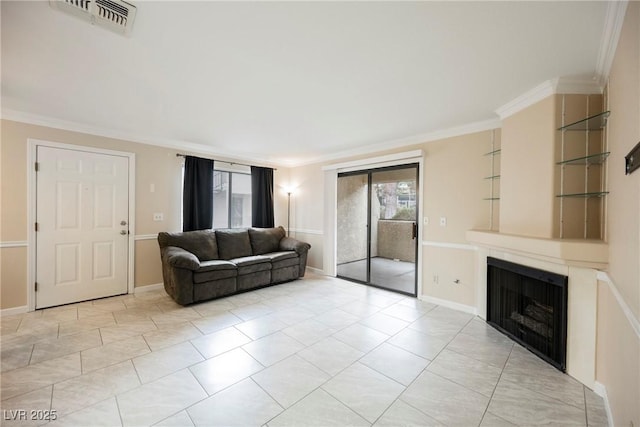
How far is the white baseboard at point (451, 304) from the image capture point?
3263 mm

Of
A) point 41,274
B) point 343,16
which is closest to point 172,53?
point 343,16

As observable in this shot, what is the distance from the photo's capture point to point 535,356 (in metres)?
2.32

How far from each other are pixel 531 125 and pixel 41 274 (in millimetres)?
5955

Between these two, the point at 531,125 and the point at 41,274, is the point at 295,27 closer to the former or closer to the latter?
the point at 531,125

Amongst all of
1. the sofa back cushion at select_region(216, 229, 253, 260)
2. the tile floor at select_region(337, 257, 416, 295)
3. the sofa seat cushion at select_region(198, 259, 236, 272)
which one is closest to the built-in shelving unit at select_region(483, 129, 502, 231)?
the tile floor at select_region(337, 257, 416, 295)

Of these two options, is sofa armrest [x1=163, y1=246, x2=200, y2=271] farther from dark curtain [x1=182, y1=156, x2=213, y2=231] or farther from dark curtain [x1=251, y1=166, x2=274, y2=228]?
dark curtain [x1=251, y1=166, x2=274, y2=228]

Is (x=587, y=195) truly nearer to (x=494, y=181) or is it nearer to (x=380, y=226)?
(x=494, y=181)

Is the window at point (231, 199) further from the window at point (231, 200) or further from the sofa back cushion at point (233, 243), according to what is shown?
the sofa back cushion at point (233, 243)

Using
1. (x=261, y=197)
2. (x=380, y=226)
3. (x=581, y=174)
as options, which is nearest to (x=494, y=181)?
(x=581, y=174)

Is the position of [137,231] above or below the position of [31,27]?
below

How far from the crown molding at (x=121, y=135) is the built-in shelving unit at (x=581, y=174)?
183 inches

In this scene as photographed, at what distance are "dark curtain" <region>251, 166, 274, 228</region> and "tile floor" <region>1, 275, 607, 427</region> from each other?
2358 mm

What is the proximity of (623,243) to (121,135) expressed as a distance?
5.40 m

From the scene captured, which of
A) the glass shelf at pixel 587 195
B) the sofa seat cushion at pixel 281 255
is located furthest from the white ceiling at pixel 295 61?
the sofa seat cushion at pixel 281 255
